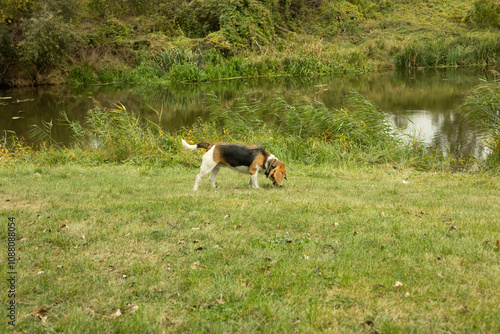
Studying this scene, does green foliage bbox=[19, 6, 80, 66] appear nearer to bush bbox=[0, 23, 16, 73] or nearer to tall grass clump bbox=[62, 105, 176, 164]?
bush bbox=[0, 23, 16, 73]

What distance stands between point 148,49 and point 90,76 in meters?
5.39

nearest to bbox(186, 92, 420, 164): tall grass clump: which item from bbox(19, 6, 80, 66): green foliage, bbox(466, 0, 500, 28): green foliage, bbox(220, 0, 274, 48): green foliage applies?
bbox(19, 6, 80, 66): green foliage

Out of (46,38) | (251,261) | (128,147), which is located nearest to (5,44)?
(46,38)

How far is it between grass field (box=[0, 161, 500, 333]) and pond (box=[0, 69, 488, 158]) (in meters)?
7.39

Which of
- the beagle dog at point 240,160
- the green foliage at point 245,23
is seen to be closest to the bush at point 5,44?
the green foliage at point 245,23

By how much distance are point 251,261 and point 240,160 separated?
11.4ft

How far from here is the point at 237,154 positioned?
8.10 metres

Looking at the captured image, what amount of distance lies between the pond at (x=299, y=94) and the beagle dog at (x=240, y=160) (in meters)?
6.43

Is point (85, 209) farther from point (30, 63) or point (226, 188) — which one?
point (30, 63)

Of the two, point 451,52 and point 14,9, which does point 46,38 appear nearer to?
point 14,9

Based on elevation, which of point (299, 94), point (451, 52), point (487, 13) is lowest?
point (451, 52)

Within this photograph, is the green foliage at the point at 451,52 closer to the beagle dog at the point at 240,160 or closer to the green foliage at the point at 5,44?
the green foliage at the point at 5,44

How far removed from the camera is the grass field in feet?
12.5

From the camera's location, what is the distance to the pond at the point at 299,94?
16.6 m
